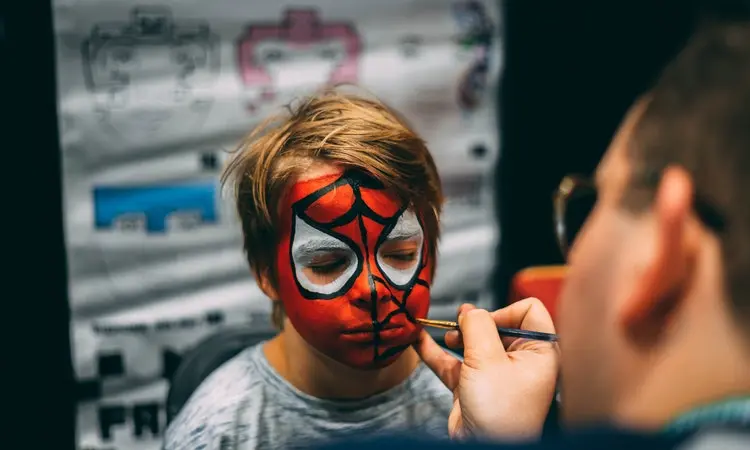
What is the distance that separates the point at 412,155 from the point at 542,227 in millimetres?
1202

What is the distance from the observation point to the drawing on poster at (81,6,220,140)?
187cm

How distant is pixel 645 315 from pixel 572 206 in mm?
221

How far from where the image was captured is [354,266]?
939mm

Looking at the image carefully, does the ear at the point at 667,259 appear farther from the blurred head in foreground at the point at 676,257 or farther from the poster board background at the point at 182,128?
the poster board background at the point at 182,128

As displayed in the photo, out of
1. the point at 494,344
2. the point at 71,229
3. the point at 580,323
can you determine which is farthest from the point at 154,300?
the point at 580,323

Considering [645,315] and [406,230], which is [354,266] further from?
[645,315]

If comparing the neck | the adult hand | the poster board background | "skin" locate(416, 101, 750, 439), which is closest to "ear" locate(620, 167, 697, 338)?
"skin" locate(416, 101, 750, 439)

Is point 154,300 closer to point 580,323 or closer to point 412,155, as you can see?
point 412,155

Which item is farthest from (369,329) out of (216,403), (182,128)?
(182,128)

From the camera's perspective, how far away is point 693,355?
53cm

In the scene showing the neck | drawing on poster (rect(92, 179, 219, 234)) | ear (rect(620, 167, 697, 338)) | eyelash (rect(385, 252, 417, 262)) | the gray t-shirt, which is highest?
ear (rect(620, 167, 697, 338))

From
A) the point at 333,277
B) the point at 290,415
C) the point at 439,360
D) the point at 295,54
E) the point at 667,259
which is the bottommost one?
the point at 290,415

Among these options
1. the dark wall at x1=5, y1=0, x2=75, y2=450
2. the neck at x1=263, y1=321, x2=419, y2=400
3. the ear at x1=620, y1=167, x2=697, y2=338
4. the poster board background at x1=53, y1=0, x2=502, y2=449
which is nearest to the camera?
the ear at x1=620, y1=167, x2=697, y2=338

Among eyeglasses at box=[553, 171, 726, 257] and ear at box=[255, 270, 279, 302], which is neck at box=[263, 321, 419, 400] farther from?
eyeglasses at box=[553, 171, 726, 257]
